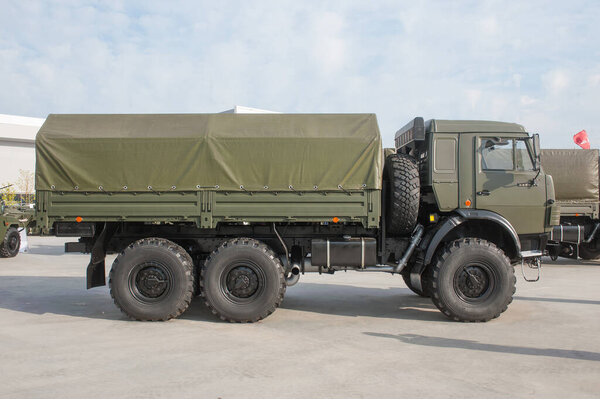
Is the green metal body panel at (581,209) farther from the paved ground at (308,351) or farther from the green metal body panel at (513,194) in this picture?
the green metal body panel at (513,194)

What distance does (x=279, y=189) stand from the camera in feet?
24.7

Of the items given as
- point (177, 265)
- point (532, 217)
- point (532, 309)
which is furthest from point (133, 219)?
point (532, 309)

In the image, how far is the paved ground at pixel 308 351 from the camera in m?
4.80

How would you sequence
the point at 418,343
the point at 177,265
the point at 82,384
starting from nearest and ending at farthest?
the point at 82,384, the point at 418,343, the point at 177,265

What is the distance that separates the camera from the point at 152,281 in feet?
24.8

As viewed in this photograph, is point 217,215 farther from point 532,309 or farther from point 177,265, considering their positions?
point 532,309

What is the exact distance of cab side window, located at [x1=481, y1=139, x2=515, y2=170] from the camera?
793 centimetres

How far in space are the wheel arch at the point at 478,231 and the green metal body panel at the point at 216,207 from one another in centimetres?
95

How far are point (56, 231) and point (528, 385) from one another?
260 inches

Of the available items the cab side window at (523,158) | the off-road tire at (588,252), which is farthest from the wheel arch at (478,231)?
the off-road tire at (588,252)

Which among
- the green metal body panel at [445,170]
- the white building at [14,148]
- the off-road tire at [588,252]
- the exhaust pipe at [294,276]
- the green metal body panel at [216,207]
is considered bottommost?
the off-road tire at [588,252]

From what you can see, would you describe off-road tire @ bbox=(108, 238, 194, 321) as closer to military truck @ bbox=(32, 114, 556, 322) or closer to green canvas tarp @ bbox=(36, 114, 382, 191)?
military truck @ bbox=(32, 114, 556, 322)

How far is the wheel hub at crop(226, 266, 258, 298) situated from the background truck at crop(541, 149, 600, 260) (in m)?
10.2

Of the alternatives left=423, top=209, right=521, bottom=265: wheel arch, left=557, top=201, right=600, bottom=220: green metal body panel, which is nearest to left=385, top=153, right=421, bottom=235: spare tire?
left=423, top=209, right=521, bottom=265: wheel arch
